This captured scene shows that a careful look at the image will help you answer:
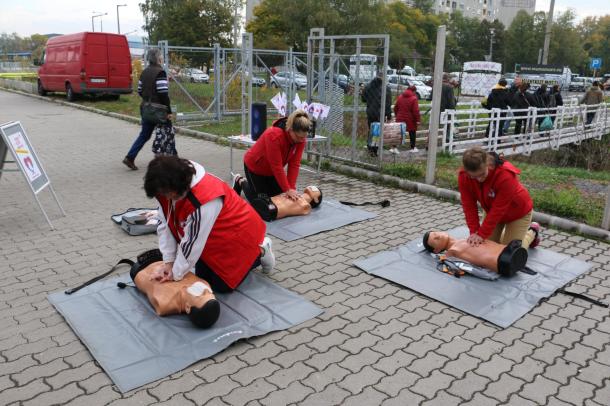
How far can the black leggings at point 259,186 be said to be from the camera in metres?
6.17

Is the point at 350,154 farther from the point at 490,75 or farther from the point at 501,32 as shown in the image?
the point at 501,32

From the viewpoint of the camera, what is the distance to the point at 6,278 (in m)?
4.32

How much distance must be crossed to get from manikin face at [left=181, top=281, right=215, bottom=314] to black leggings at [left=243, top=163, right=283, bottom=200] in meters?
2.70

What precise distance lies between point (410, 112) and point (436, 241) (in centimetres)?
668

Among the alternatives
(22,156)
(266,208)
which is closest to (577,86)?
(266,208)

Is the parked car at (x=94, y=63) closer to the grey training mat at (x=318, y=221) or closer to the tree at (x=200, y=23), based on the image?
the grey training mat at (x=318, y=221)

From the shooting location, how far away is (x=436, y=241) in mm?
4887

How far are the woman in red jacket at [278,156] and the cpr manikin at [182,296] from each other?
2.22 meters

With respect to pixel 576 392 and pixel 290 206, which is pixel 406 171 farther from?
pixel 576 392

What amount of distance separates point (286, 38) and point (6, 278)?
125ft

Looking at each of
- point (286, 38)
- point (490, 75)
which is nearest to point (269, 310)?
point (490, 75)

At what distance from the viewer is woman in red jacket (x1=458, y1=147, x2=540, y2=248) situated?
13.6ft

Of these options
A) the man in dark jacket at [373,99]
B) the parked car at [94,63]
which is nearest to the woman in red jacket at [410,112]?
the man in dark jacket at [373,99]

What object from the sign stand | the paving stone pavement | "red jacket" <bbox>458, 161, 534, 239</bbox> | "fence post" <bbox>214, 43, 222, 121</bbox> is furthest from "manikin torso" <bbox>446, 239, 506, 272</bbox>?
"fence post" <bbox>214, 43, 222, 121</bbox>
